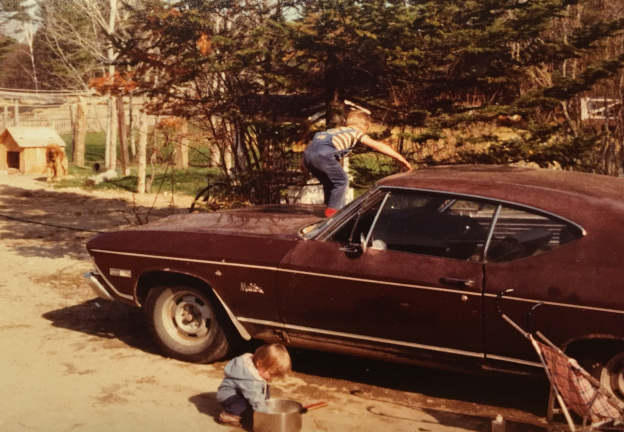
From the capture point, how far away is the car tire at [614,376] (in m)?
4.70

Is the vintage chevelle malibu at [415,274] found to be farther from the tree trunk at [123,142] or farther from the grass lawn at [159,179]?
the tree trunk at [123,142]

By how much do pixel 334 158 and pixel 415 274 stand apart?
2277mm

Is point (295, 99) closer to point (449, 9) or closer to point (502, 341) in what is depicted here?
point (449, 9)

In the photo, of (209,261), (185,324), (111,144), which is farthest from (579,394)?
(111,144)

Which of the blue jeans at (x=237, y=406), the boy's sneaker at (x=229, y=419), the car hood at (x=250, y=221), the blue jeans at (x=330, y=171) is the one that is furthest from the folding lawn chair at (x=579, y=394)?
the blue jeans at (x=330, y=171)

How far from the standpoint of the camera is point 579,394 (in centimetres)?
429

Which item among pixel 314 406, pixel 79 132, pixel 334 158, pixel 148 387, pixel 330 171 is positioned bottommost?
pixel 148 387

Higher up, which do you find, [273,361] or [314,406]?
[273,361]

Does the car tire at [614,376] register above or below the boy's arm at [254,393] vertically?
above

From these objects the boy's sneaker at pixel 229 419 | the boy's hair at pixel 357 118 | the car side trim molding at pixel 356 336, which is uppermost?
the boy's hair at pixel 357 118

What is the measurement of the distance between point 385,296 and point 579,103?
1010 cm

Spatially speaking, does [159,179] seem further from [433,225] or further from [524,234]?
[524,234]

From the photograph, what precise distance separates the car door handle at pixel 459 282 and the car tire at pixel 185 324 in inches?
71.0

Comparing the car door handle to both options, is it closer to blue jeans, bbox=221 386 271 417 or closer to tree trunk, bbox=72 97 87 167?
blue jeans, bbox=221 386 271 417
